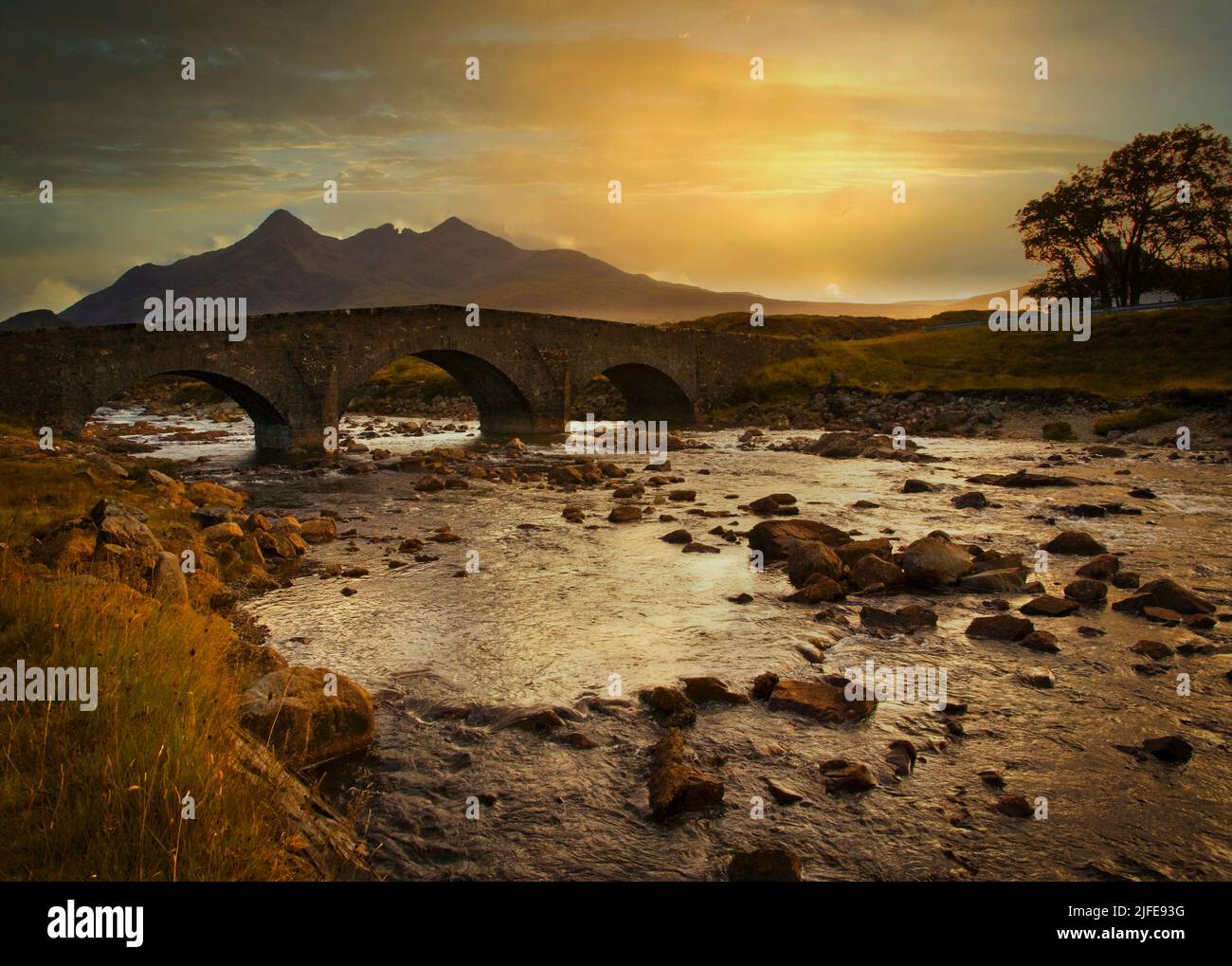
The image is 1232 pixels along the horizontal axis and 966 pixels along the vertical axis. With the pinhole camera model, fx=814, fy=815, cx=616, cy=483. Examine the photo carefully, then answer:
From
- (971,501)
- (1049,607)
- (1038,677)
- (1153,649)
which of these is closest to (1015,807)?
(1038,677)

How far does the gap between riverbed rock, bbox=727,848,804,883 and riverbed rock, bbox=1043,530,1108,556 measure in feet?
36.2

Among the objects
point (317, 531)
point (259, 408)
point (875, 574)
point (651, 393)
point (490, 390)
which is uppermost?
point (651, 393)

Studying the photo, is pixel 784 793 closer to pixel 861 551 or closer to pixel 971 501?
pixel 861 551

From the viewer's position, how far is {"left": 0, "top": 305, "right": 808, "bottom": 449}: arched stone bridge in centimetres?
2405

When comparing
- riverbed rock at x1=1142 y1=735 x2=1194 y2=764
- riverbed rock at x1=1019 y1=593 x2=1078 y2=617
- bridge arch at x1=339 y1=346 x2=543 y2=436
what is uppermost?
bridge arch at x1=339 y1=346 x2=543 y2=436

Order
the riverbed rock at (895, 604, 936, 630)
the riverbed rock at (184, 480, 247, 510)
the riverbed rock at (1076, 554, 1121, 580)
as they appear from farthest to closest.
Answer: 1. the riverbed rock at (184, 480, 247, 510)
2. the riverbed rock at (1076, 554, 1121, 580)
3. the riverbed rock at (895, 604, 936, 630)

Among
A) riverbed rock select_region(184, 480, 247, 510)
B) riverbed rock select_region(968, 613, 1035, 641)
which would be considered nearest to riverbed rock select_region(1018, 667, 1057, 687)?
riverbed rock select_region(968, 613, 1035, 641)

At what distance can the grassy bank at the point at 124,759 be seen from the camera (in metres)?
3.66

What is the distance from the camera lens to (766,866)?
16.5 ft

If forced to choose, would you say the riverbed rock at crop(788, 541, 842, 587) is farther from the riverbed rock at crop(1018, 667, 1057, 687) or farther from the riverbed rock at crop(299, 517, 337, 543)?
the riverbed rock at crop(299, 517, 337, 543)

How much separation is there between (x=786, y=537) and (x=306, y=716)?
9.17 m
